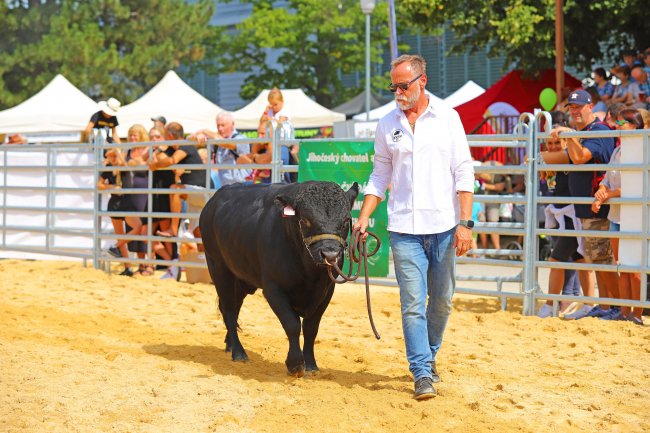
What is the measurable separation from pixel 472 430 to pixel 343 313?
4.81 meters

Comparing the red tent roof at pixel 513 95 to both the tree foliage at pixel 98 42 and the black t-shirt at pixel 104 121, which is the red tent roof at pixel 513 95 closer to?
the black t-shirt at pixel 104 121

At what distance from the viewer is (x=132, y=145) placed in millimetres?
13320

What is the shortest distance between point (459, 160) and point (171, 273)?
7545mm

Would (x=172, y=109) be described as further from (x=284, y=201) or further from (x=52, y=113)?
(x=284, y=201)

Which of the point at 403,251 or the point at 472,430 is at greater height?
the point at 403,251

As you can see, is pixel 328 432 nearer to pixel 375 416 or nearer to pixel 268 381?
pixel 375 416

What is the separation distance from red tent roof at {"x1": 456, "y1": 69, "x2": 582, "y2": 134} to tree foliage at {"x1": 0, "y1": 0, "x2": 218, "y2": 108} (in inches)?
629

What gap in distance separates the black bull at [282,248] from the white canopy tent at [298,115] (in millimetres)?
14199

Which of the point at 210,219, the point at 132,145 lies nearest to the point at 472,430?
the point at 210,219

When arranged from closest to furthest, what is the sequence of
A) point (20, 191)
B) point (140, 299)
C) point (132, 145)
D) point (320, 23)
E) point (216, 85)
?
point (140, 299) → point (132, 145) → point (20, 191) → point (320, 23) → point (216, 85)

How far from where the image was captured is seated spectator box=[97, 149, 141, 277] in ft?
45.7

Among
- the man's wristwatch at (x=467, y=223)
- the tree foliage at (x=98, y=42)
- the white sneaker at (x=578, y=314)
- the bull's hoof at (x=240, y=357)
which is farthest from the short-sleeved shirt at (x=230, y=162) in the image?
the tree foliage at (x=98, y=42)

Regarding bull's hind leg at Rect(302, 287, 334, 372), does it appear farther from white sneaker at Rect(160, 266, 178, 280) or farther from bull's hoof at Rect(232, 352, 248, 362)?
white sneaker at Rect(160, 266, 178, 280)

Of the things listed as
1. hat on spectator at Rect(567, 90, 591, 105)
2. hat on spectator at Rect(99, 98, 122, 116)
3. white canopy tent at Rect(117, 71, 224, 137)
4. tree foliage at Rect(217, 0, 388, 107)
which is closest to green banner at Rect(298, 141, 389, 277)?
hat on spectator at Rect(567, 90, 591, 105)
